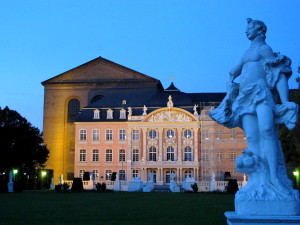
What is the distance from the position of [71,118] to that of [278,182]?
69704 mm

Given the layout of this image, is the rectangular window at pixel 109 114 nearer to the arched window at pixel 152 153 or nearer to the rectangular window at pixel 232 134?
the arched window at pixel 152 153

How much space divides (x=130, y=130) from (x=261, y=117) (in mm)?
55486

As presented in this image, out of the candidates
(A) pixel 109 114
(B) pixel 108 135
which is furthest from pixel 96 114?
(B) pixel 108 135

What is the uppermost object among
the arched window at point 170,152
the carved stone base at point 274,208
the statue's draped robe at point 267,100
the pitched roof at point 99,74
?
the pitched roof at point 99,74

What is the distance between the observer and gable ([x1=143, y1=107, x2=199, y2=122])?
201ft

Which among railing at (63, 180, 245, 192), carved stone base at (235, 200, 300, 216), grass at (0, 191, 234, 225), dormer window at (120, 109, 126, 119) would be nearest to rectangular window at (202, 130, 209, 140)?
railing at (63, 180, 245, 192)

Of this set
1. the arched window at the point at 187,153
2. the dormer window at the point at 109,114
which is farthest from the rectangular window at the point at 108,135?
the arched window at the point at 187,153

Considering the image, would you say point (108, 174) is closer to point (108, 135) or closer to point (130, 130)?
point (108, 135)

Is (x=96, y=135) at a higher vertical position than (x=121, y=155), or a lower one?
higher

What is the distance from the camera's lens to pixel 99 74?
7538cm

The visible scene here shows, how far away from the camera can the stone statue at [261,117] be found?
7453 mm

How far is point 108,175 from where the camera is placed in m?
64.2

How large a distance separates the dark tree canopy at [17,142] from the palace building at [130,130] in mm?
11882

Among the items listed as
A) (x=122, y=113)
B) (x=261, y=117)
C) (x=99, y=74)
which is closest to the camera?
(x=261, y=117)
